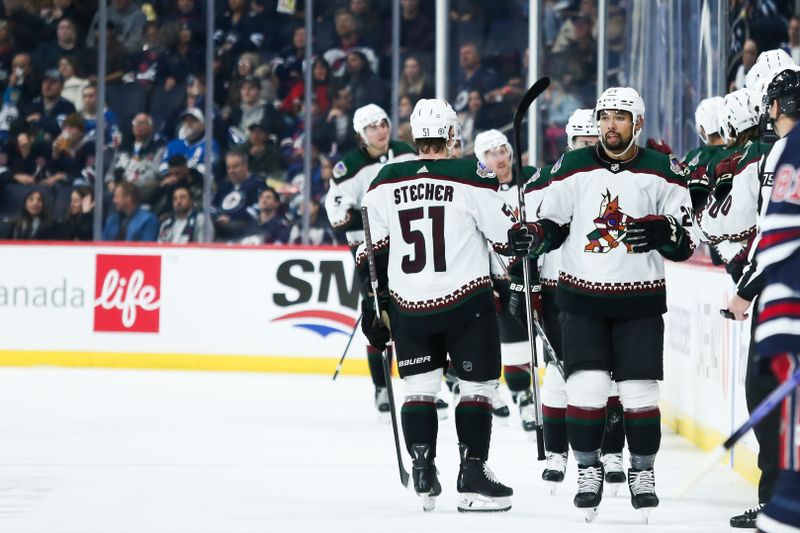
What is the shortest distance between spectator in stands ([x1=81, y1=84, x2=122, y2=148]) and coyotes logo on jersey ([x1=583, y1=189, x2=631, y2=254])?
27.6 feet

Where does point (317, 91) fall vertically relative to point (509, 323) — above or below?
above

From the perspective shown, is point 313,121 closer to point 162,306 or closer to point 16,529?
point 162,306

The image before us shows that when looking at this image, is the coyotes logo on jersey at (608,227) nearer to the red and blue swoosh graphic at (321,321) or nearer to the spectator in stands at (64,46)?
the red and blue swoosh graphic at (321,321)

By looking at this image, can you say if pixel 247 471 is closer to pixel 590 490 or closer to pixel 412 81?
pixel 590 490

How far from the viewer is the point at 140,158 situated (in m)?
12.5

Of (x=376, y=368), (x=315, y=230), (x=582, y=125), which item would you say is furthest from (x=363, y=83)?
(x=582, y=125)

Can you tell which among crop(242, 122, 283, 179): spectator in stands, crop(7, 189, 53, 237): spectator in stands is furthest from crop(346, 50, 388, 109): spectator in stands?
crop(7, 189, 53, 237): spectator in stands

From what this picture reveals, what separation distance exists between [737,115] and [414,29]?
7928 mm

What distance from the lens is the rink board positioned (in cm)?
1008

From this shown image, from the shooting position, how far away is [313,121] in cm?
1262

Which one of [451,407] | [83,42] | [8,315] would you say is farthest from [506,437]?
[83,42]

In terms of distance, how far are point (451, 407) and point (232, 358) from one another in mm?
2334

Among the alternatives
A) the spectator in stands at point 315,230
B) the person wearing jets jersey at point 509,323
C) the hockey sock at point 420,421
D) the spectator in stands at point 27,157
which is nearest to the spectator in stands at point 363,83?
the spectator in stands at point 315,230

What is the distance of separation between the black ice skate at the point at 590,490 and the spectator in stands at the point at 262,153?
8.03 metres
